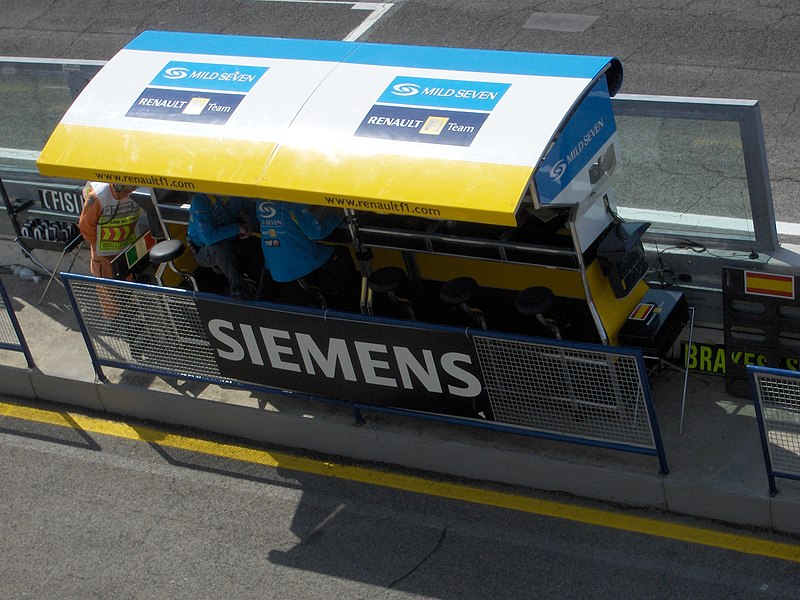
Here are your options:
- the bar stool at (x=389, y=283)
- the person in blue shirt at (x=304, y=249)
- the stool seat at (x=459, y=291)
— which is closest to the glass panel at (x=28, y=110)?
the person in blue shirt at (x=304, y=249)

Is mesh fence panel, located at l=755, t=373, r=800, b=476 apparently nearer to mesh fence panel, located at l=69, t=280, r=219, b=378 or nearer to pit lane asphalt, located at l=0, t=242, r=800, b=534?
pit lane asphalt, located at l=0, t=242, r=800, b=534

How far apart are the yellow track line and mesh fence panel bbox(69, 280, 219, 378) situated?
512 millimetres

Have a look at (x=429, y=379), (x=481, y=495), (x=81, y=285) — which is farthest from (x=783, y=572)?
(x=81, y=285)

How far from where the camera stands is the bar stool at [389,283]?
7.98 metres

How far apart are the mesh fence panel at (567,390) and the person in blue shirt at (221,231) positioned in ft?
6.59

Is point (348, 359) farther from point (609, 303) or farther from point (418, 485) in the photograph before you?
point (609, 303)

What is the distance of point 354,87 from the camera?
7.45m

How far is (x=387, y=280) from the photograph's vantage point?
8016 mm

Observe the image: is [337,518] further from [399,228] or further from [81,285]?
[81,285]

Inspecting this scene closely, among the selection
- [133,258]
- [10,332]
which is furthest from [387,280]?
[10,332]

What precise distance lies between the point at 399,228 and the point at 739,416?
2.53m

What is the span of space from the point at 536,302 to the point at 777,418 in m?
1.61

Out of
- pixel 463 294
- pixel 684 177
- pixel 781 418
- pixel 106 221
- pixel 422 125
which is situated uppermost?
pixel 422 125

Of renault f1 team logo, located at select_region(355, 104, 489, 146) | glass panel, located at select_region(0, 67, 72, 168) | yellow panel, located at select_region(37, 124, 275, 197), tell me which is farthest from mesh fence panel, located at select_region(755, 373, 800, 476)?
glass panel, located at select_region(0, 67, 72, 168)
